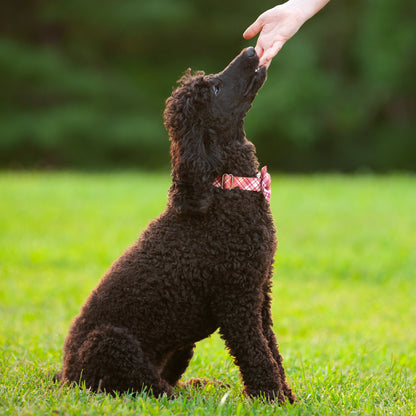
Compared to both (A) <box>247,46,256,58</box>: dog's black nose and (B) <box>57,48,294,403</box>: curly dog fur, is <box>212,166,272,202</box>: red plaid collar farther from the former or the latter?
(A) <box>247,46,256,58</box>: dog's black nose

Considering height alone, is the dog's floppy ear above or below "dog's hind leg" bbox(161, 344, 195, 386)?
above

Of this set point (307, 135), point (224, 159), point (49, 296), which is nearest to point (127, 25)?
point (307, 135)

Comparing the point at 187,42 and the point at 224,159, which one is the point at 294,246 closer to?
the point at 224,159

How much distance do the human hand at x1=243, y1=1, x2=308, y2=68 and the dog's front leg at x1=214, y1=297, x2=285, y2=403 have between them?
60.6 inches

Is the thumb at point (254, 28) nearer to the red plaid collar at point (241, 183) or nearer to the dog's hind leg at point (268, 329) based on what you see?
the red plaid collar at point (241, 183)

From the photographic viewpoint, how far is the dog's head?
3.04m

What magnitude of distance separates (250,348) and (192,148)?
110 cm

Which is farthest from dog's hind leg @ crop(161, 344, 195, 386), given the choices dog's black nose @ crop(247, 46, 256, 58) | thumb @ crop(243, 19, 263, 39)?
thumb @ crop(243, 19, 263, 39)

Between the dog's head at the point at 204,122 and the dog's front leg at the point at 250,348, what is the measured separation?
22.7 inches

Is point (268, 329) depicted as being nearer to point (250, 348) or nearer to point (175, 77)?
point (250, 348)

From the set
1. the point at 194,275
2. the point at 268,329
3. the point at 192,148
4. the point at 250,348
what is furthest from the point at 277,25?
the point at 250,348

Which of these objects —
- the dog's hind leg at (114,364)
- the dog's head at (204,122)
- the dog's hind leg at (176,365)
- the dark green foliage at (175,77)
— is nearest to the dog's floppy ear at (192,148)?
the dog's head at (204,122)

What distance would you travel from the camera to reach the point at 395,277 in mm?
7570

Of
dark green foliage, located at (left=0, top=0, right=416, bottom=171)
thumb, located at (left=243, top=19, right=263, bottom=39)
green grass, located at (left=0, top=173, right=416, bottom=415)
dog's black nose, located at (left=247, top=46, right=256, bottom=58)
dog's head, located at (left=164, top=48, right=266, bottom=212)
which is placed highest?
dark green foliage, located at (left=0, top=0, right=416, bottom=171)
